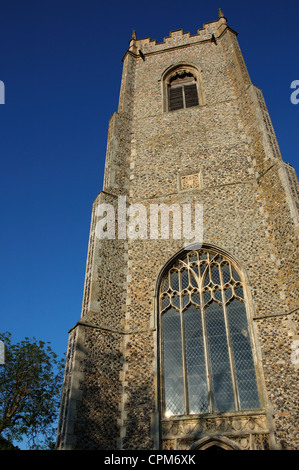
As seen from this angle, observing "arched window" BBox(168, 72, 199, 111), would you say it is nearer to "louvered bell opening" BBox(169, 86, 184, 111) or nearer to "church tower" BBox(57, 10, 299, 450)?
"louvered bell opening" BBox(169, 86, 184, 111)

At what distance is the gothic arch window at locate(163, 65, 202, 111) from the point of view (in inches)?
620

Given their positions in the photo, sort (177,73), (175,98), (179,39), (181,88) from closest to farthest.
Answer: (175,98)
(181,88)
(177,73)
(179,39)

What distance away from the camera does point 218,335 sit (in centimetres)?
937

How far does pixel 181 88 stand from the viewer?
16500mm

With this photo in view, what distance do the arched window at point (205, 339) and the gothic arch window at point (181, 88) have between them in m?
7.62

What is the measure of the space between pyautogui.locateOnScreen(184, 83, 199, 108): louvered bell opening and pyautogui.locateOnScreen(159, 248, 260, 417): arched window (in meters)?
7.52

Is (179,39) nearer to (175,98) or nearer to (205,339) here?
(175,98)

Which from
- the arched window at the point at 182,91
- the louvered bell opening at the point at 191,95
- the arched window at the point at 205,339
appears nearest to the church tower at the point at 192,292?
the arched window at the point at 205,339

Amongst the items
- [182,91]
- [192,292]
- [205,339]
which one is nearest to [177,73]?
[182,91]

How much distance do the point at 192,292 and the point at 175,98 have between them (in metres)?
9.35

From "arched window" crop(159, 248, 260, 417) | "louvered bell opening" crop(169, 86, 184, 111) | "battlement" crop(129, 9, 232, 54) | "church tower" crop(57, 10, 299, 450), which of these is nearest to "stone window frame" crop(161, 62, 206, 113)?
"louvered bell opening" crop(169, 86, 184, 111)

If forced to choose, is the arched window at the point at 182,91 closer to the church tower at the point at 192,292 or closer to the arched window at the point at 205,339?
the church tower at the point at 192,292

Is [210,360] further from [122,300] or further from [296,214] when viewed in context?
[296,214]
